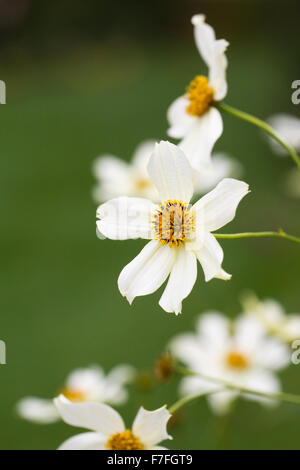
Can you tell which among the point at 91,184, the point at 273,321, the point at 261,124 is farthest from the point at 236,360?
the point at 91,184

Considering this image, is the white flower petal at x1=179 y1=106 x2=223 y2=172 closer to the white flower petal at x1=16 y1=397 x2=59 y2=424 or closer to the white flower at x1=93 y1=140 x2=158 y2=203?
the white flower petal at x1=16 y1=397 x2=59 y2=424

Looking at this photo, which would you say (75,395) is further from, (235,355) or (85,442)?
(85,442)

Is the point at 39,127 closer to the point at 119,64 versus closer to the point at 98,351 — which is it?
the point at 119,64

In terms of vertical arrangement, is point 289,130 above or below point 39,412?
above

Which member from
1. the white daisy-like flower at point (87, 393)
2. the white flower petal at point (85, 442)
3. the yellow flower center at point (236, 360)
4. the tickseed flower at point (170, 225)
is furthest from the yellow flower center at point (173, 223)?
the yellow flower center at point (236, 360)

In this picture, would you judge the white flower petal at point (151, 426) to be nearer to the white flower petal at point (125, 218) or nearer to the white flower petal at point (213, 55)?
the white flower petal at point (125, 218)

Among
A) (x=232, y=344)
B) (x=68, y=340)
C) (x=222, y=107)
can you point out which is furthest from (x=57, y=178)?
(x=222, y=107)
